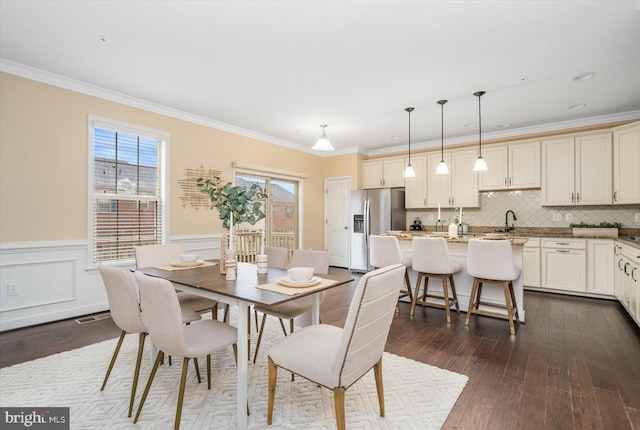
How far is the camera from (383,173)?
6480 millimetres

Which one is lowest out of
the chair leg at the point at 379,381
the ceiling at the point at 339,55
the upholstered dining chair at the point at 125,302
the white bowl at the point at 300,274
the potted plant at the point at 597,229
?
the chair leg at the point at 379,381

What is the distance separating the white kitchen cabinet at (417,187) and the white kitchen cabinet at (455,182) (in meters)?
0.08

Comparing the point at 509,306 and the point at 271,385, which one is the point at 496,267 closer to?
the point at 509,306

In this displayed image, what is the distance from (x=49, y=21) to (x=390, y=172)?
5.40 meters

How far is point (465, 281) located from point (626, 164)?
2.73m

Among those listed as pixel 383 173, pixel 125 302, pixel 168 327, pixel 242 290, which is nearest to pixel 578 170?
pixel 383 173

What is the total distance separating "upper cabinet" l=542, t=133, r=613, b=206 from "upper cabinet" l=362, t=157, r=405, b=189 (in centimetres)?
239

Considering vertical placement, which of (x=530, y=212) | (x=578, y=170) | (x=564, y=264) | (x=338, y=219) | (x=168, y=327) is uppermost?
(x=578, y=170)

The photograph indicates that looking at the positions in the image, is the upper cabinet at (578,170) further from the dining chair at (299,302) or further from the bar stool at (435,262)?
the dining chair at (299,302)

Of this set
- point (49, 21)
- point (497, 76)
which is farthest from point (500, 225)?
point (49, 21)

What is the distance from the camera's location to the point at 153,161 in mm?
4160

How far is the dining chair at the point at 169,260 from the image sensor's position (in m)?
2.47

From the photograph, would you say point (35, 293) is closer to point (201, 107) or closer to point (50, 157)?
point (50, 157)

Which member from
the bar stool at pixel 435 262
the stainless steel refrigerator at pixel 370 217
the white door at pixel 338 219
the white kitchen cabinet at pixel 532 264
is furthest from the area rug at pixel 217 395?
the white door at pixel 338 219
